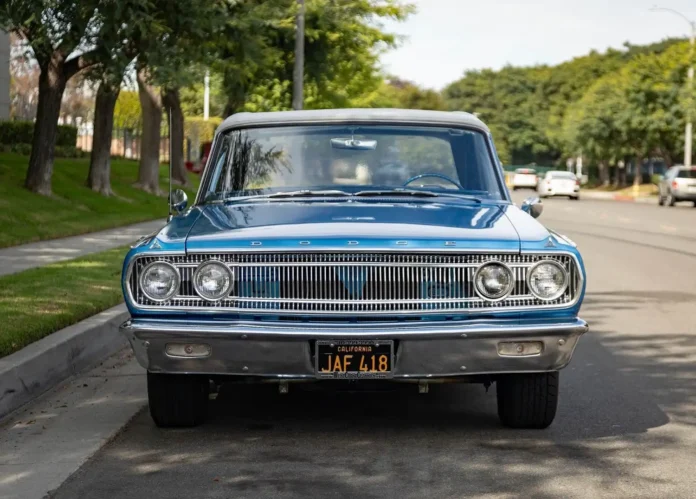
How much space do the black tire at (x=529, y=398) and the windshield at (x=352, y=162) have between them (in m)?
1.38

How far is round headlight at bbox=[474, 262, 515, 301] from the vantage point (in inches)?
252

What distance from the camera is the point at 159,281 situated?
647cm

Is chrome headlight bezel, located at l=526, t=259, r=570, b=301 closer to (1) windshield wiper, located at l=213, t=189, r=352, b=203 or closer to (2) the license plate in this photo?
(2) the license plate

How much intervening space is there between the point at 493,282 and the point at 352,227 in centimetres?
73

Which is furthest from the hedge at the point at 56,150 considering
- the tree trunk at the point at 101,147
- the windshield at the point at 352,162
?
the windshield at the point at 352,162

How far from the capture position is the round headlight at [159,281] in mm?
6441

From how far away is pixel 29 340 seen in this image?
29.0 feet

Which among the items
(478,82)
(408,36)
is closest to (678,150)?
(408,36)

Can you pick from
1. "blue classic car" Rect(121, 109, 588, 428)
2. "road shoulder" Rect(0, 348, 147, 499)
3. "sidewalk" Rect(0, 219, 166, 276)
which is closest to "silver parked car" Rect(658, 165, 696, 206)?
"sidewalk" Rect(0, 219, 166, 276)

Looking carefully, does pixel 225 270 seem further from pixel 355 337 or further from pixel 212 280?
pixel 355 337

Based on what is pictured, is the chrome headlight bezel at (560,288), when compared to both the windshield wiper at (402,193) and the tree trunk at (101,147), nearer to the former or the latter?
the windshield wiper at (402,193)

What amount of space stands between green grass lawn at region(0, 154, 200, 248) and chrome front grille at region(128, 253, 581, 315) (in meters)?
13.9

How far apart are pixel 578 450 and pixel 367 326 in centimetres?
118

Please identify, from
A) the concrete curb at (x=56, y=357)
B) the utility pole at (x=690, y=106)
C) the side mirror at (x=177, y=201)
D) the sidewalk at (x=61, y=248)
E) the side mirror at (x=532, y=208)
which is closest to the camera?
the concrete curb at (x=56, y=357)
